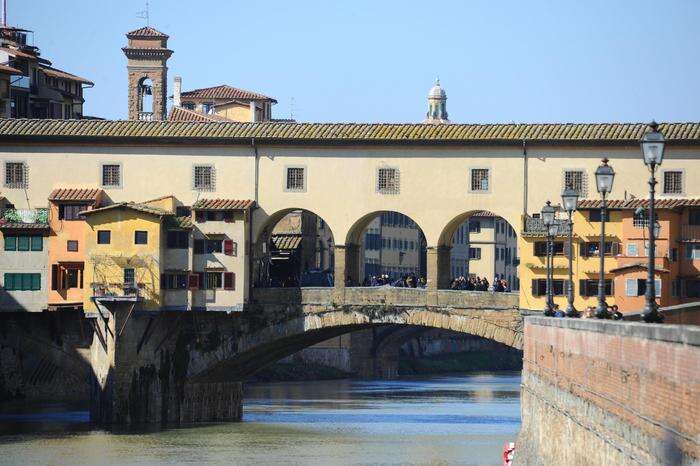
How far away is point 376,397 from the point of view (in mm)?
96375

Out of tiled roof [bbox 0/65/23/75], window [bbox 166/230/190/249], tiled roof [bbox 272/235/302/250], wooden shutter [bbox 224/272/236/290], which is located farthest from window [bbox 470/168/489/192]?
tiled roof [bbox 0/65/23/75]

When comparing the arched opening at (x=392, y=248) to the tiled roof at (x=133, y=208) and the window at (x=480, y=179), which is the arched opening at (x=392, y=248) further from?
the window at (x=480, y=179)

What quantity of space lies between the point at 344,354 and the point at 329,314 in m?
46.0

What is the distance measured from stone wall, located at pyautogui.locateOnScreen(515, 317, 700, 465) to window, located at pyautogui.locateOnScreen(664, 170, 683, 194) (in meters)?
25.6

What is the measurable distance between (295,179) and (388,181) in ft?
13.0

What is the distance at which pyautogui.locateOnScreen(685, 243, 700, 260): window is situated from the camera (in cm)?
7175

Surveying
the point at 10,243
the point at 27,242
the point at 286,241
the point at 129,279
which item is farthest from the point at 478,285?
the point at 10,243

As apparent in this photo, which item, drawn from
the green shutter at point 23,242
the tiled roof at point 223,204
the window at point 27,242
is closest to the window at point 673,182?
the tiled roof at point 223,204

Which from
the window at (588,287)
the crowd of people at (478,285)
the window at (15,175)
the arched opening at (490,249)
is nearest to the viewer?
the window at (588,287)

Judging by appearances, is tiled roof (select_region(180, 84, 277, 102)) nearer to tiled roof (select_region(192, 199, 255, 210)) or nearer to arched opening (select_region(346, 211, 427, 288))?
arched opening (select_region(346, 211, 427, 288))

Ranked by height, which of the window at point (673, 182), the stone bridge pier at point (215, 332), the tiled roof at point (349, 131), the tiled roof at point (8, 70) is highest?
the tiled roof at point (8, 70)

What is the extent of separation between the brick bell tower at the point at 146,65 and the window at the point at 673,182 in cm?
5258

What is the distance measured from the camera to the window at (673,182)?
234 feet

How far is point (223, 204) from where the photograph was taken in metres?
74.6
